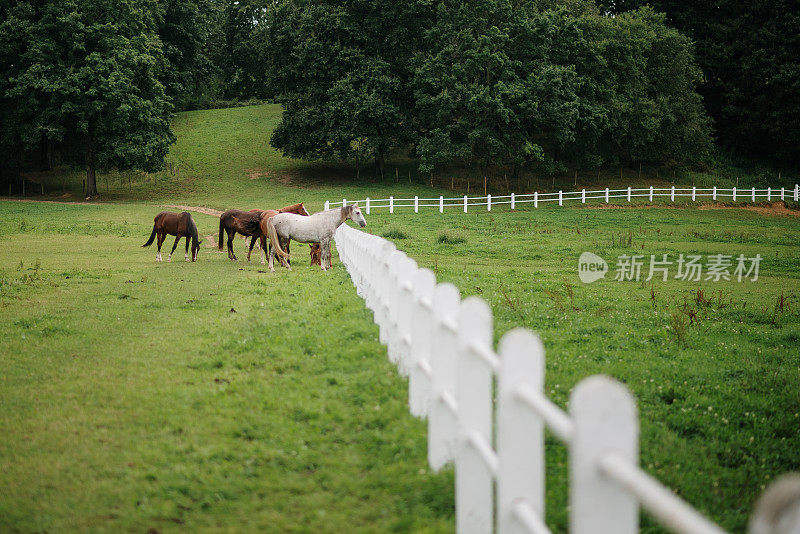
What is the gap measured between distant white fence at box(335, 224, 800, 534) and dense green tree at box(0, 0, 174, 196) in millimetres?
41893

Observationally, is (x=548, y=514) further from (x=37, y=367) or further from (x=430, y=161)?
(x=430, y=161)

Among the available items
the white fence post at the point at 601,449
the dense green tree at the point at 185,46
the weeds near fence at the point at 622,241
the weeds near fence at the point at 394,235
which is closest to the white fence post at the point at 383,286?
the white fence post at the point at 601,449

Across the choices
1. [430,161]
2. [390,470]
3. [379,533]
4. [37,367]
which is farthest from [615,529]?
[430,161]

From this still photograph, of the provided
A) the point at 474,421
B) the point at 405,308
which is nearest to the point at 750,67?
the point at 405,308

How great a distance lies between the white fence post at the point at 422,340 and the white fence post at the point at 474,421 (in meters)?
1.30

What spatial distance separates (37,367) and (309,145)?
45.2 meters

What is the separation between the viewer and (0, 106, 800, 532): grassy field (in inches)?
171

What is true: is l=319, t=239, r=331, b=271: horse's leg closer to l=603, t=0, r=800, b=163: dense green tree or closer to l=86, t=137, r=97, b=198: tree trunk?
l=86, t=137, r=97, b=198: tree trunk

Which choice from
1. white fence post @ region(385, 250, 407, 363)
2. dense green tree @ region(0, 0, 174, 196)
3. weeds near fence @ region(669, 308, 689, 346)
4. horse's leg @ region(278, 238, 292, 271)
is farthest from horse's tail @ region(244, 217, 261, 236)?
dense green tree @ region(0, 0, 174, 196)

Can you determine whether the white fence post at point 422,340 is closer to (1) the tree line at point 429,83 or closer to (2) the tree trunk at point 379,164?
(1) the tree line at point 429,83

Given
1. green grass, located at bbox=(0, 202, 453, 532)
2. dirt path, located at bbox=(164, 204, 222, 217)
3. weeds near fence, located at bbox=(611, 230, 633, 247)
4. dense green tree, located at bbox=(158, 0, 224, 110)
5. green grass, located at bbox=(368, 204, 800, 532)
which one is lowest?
green grass, located at bbox=(368, 204, 800, 532)

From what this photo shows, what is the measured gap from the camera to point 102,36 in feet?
140

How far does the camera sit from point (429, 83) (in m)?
46.4

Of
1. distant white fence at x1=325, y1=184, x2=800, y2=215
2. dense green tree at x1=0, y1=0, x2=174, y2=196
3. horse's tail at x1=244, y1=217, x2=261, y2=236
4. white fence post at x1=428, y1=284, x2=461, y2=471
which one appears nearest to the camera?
white fence post at x1=428, y1=284, x2=461, y2=471
